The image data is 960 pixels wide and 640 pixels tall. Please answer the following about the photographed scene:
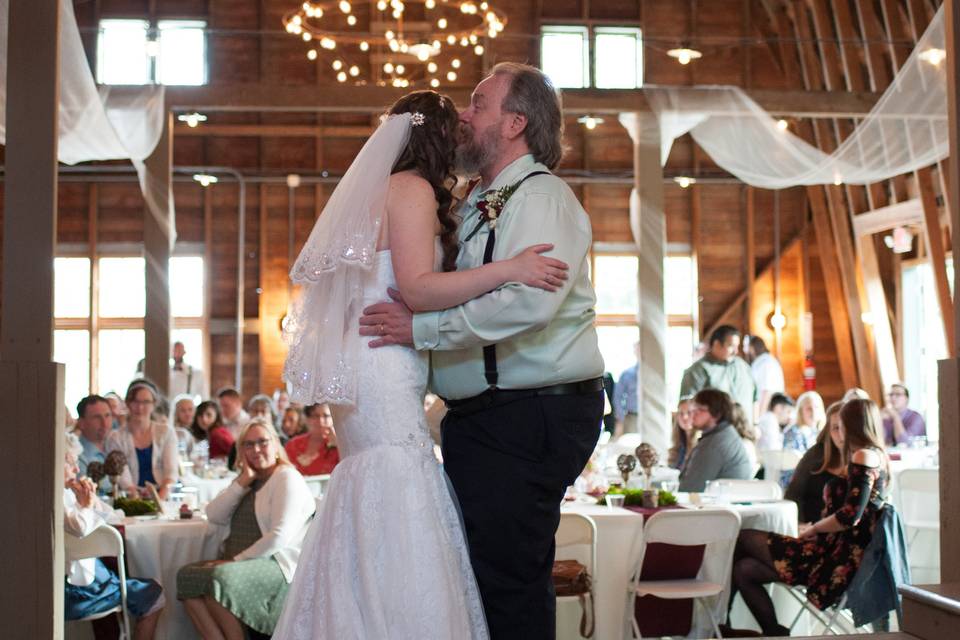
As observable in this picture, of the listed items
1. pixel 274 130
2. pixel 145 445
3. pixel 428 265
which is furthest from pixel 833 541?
pixel 274 130

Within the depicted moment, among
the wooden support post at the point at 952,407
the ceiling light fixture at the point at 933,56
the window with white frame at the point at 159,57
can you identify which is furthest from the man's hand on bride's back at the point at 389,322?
the window with white frame at the point at 159,57

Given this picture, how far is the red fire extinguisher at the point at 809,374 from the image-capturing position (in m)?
16.6

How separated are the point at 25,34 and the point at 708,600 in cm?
386

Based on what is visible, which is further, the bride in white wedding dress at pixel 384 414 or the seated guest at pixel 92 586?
the seated guest at pixel 92 586

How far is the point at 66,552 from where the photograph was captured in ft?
16.8

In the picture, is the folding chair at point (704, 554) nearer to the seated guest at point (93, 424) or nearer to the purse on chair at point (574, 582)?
the purse on chair at point (574, 582)

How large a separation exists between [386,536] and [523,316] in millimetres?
608

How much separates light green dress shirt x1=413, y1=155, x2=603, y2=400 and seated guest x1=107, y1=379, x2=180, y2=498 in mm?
5254

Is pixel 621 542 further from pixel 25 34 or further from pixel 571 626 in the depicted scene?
pixel 25 34

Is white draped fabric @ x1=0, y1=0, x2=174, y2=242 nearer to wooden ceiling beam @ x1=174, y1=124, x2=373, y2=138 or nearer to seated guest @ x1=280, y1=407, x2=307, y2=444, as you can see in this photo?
seated guest @ x1=280, y1=407, x2=307, y2=444

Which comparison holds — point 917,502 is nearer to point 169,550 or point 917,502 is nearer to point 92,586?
point 169,550

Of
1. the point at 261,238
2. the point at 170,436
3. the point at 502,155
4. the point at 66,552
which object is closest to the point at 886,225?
the point at 261,238

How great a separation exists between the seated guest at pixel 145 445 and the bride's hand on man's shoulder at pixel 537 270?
5.45 metres

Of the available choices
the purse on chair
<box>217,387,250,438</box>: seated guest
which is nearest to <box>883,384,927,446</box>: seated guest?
<box>217,387,250,438</box>: seated guest
